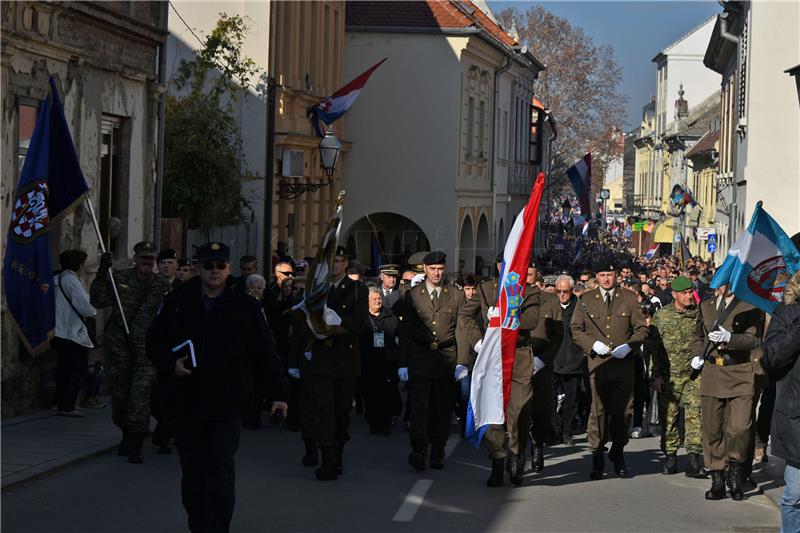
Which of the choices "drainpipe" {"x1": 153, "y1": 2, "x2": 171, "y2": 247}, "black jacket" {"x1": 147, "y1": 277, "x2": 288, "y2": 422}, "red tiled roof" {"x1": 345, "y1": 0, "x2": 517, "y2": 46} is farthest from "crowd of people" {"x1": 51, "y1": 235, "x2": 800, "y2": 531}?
"red tiled roof" {"x1": 345, "y1": 0, "x2": 517, "y2": 46}

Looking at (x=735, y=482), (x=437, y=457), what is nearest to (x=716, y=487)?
(x=735, y=482)

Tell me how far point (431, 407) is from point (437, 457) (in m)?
0.44

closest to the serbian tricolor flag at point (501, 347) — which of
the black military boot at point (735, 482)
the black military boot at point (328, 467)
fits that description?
the black military boot at point (328, 467)

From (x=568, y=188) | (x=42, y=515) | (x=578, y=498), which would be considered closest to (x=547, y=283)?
(x=578, y=498)

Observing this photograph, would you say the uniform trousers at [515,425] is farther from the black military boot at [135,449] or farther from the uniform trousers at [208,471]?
the uniform trousers at [208,471]

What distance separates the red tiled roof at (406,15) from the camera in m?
38.6

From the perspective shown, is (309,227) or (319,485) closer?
(319,485)

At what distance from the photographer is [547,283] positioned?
17.1m

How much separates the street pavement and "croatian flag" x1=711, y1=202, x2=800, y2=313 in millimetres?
1621

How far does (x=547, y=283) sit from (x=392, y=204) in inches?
864

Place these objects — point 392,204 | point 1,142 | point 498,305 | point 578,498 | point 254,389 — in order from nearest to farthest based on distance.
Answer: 1. point 254,389
2. point 578,498
3. point 498,305
4. point 1,142
5. point 392,204

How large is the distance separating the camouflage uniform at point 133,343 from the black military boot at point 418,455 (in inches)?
88.5

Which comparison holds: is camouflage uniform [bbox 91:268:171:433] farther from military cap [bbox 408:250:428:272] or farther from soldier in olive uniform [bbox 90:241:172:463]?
military cap [bbox 408:250:428:272]

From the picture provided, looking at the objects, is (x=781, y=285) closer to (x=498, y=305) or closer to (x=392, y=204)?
(x=498, y=305)
